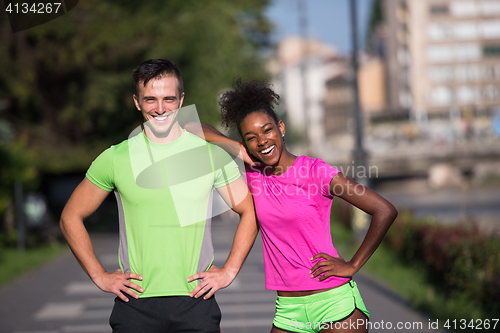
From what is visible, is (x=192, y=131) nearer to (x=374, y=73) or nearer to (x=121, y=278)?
(x=121, y=278)

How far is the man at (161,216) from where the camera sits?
283 centimetres

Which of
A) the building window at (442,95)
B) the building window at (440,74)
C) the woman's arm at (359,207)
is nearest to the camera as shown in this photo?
the woman's arm at (359,207)

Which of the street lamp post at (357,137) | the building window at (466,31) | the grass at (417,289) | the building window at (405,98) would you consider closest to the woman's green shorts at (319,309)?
the grass at (417,289)

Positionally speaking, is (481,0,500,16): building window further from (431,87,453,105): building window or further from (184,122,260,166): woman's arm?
(184,122,260,166): woman's arm

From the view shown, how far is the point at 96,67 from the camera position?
1772 centimetres

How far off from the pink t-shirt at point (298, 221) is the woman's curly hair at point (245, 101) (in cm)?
37

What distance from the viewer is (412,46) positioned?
78.4m

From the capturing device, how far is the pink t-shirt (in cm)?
298

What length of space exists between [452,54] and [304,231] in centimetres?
8112

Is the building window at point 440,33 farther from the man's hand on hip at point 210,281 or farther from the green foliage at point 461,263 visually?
the man's hand on hip at point 210,281

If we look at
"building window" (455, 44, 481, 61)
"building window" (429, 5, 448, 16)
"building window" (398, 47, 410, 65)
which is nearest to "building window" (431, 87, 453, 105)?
"building window" (455, 44, 481, 61)

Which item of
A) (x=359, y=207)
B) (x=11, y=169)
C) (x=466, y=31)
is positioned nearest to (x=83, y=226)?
(x=359, y=207)

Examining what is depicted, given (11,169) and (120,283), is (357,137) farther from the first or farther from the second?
(120,283)

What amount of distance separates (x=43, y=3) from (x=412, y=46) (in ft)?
251
